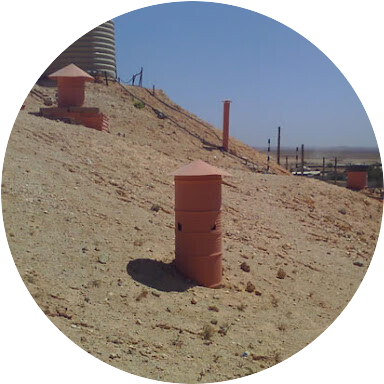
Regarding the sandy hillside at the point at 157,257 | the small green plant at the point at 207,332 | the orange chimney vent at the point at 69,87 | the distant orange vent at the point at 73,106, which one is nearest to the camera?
the sandy hillside at the point at 157,257

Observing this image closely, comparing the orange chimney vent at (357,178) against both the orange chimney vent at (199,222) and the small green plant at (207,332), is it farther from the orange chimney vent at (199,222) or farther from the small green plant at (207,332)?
the small green plant at (207,332)

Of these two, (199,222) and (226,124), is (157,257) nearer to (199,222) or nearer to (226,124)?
(199,222)

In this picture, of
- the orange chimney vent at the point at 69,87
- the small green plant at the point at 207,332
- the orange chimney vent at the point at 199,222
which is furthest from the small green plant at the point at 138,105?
the small green plant at the point at 207,332

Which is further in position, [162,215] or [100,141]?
[100,141]

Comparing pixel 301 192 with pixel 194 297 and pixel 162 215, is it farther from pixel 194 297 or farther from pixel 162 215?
pixel 194 297

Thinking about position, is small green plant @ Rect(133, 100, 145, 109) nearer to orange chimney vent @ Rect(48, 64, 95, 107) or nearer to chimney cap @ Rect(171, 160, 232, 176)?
orange chimney vent @ Rect(48, 64, 95, 107)

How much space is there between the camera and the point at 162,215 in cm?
1334

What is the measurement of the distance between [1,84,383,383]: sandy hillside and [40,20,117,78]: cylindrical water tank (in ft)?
38.7

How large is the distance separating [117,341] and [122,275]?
206 cm

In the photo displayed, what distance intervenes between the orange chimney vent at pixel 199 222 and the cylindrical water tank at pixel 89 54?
2042 centimetres

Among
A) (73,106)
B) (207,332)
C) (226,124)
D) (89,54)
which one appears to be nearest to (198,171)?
(207,332)

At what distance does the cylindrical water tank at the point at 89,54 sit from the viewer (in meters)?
29.1

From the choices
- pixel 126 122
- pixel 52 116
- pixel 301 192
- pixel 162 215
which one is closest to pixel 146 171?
pixel 162 215

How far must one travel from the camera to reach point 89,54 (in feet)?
96.0
